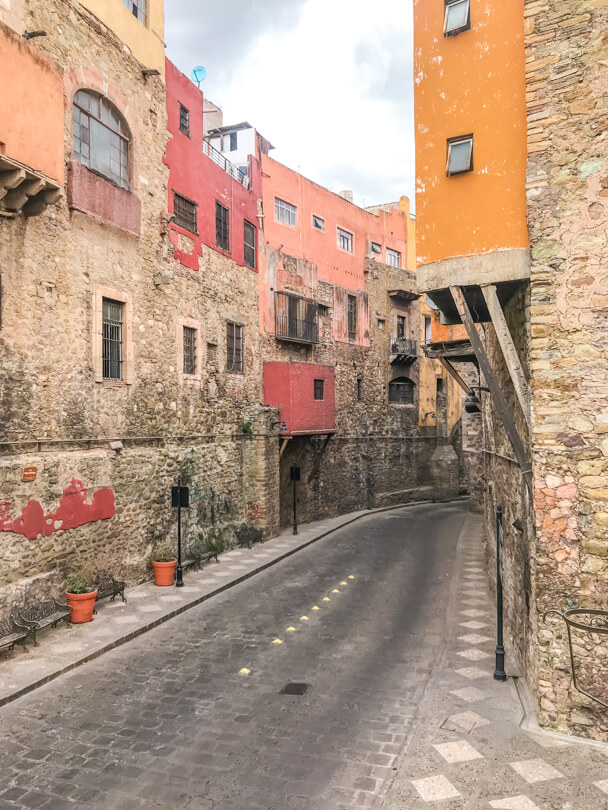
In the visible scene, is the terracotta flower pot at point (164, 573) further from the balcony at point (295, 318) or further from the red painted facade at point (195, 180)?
the balcony at point (295, 318)

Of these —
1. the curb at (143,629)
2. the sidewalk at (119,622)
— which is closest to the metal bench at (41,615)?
the sidewalk at (119,622)

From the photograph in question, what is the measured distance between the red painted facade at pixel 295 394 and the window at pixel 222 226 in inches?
184

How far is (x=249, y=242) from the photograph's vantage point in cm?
2084

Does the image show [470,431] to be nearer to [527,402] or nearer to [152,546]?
[152,546]

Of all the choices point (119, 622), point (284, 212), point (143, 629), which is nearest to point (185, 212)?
point (284, 212)

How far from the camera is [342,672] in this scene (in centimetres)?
907

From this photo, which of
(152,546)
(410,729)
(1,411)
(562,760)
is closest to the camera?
(562,760)

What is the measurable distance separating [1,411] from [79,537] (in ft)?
10.9

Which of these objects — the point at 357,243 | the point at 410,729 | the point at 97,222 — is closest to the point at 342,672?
the point at 410,729

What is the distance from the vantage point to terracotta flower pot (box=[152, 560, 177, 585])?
14.0 m

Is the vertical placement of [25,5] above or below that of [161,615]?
above

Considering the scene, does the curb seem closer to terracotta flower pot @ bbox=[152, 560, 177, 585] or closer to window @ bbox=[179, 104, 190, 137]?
terracotta flower pot @ bbox=[152, 560, 177, 585]

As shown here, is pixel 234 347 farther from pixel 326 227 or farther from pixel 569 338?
pixel 569 338

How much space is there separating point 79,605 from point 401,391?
23.0 m
